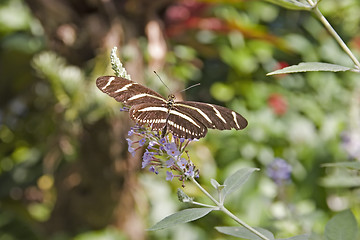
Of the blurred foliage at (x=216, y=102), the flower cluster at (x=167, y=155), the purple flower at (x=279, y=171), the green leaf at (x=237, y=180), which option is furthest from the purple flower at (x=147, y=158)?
the blurred foliage at (x=216, y=102)

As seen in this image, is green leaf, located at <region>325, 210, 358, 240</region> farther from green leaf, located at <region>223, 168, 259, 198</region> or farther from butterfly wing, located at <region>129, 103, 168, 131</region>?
butterfly wing, located at <region>129, 103, 168, 131</region>

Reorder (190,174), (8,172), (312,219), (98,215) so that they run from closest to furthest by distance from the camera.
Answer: (190,174)
(312,219)
(98,215)
(8,172)

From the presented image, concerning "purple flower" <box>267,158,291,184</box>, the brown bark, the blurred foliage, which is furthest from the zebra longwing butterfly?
the brown bark

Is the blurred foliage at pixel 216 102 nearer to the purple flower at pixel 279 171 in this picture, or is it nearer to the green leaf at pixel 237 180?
the purple flower at pixel 279 171

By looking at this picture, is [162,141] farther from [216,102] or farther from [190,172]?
[216,102]

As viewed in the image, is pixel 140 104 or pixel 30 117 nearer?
pixel 140 104

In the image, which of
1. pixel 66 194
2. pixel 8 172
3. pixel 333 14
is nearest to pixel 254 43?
pixel 333 14

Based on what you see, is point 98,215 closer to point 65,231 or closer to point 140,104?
point 65,231

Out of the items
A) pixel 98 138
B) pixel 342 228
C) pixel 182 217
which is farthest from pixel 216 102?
pixel 182 217
